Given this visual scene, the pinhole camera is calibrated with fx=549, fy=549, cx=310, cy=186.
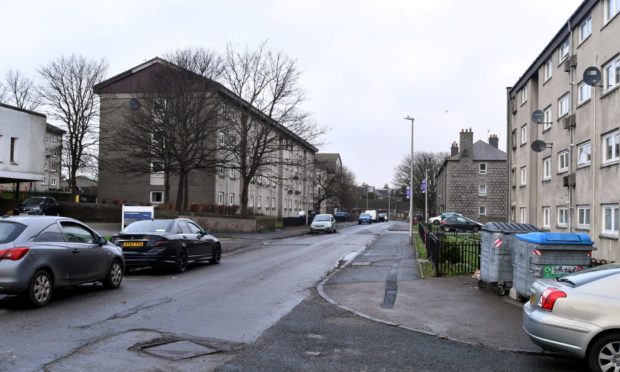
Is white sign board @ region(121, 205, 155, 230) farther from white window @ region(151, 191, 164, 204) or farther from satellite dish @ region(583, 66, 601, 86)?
white window @ region(151, 191, 164, 204)

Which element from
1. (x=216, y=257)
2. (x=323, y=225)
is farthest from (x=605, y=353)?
(x=323, y=225)

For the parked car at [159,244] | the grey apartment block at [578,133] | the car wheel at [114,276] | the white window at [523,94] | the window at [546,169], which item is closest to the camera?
the car wheel at [114,276]

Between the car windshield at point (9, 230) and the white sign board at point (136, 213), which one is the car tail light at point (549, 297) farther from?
the white sign board at point (136, 213)

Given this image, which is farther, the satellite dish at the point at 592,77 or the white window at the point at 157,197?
the white window at the point at 157,197

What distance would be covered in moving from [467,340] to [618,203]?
1260 cm

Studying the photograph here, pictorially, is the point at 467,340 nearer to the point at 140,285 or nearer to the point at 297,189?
the point at 140,285

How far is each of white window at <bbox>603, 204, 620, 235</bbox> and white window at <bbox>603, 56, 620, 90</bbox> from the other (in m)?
3.99

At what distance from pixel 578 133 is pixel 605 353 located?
18239 mm

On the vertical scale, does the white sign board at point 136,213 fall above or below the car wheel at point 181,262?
above

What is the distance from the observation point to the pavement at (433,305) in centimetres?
766

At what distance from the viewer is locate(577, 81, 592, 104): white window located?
20.8 m

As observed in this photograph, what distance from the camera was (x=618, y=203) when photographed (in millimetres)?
17250

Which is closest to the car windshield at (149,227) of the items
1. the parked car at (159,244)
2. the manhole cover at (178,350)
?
the parked car at (159,244)

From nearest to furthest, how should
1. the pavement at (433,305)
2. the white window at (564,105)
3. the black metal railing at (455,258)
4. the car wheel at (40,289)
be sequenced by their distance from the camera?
the pavement at (433,305)
the car wheel at (40,289)
the black metal railing at (455,258)
the white window at (564,105)
